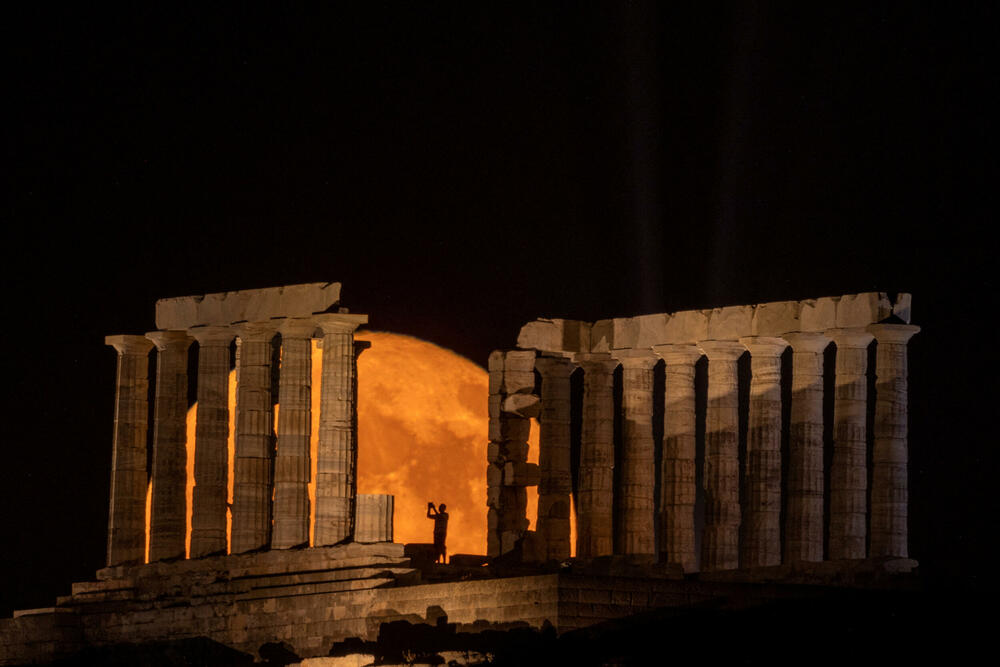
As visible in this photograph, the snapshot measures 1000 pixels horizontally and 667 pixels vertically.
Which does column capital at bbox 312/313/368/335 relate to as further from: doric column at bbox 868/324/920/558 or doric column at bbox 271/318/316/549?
doric column at bbox 868/324/920/558

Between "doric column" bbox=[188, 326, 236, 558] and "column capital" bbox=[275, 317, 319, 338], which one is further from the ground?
"column capital" bbox=[275, 317, 319, 338]

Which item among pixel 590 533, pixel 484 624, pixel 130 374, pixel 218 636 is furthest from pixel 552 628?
pixel 130 374

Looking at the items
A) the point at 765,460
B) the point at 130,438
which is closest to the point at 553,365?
the point at 765,460

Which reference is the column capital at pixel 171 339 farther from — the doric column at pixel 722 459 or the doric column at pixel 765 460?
the doric column at pixel 765 460

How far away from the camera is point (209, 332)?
73625mm

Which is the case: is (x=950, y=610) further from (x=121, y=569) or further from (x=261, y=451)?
(x=121, y=569)

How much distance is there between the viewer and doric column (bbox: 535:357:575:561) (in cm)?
7756

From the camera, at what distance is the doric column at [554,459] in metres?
77.6

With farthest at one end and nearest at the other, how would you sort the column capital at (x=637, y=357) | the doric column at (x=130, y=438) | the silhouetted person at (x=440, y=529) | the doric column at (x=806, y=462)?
the doric column at (x=130, y=438) < the silhouetted person at (x=440, y=529) < the column capital at (x=637, y=357) < the doric column at (x=806, y=462)

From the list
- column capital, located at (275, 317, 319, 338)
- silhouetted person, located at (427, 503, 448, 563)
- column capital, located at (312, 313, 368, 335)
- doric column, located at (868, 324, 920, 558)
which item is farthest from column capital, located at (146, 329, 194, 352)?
doric column, located at (868, 324, 920, 558)

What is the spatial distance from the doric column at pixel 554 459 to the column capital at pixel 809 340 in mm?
10476

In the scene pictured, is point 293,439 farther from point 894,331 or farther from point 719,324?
point 894,331

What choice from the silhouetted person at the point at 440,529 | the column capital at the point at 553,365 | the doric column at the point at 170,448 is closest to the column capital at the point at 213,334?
the doric column at the point at 170,448

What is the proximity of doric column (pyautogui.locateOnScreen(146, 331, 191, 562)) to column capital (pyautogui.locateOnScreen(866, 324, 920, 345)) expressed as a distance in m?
22.0
